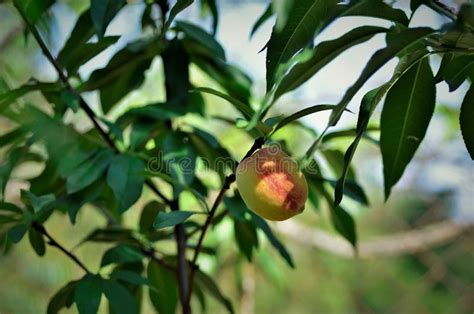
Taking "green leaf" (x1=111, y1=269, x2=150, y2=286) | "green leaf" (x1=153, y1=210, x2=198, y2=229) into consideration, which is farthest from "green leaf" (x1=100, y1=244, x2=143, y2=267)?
"green leaf" (x1=153, y1=210, x2=198, y2=229)

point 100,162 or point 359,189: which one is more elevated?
point 100,162

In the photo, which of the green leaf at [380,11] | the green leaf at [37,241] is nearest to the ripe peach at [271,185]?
the green leaf at [380,11]

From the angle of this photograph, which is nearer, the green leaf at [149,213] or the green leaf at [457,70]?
the green leaf at [457,70]

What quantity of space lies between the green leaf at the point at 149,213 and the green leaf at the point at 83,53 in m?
0.20

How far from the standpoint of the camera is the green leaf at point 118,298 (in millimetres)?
718

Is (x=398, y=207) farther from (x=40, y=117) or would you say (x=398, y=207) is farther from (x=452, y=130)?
(x=40, y=117)

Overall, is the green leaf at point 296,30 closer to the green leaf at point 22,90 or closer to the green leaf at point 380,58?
the green leaf at point 380,58

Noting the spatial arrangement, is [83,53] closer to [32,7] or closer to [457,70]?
[32,7]

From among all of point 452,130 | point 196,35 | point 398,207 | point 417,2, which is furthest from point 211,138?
point 398,207

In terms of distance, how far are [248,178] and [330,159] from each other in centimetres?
42

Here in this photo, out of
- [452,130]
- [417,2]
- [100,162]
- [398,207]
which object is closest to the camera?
[417,2]

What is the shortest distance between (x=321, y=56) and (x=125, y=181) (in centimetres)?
30

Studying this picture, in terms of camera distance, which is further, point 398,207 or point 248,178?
point 398,207

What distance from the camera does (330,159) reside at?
0.96 meters
